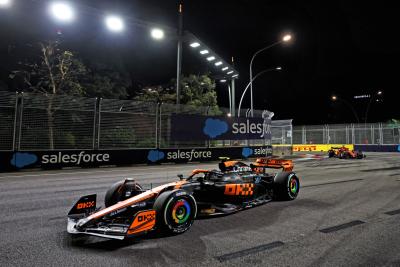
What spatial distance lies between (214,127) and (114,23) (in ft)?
28.8

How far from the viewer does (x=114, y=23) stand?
14719mm

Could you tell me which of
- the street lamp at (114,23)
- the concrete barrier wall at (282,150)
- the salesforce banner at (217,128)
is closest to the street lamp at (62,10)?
the street lamp at (114,23)

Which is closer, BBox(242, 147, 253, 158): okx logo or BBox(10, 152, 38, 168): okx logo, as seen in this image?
BBox(10, 152, 38, 168): okx logo

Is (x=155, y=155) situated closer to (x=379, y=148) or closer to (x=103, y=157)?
(x=103, y=157)

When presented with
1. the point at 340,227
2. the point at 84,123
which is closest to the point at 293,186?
the point at 340,227

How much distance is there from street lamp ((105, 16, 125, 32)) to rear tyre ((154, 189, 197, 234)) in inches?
502

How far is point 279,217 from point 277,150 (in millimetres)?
23505

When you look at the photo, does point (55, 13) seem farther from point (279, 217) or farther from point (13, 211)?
point (279, 217)

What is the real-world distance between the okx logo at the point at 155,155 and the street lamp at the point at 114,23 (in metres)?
6.45

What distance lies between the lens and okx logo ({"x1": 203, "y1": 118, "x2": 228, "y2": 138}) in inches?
765

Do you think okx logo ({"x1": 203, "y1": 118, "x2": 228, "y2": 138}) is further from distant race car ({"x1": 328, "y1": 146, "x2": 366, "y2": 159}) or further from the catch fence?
distant race car ({"x1": 328, "y1": 146, "x2": 366, "y2": 159})

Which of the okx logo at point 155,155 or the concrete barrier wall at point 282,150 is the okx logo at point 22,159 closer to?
the okx logo at point 155,155

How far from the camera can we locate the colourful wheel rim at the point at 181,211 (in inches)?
158

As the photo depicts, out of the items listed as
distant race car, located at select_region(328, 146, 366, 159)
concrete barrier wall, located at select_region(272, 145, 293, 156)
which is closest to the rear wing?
distant race car, located at select_region(328, 146, 366, 159)
